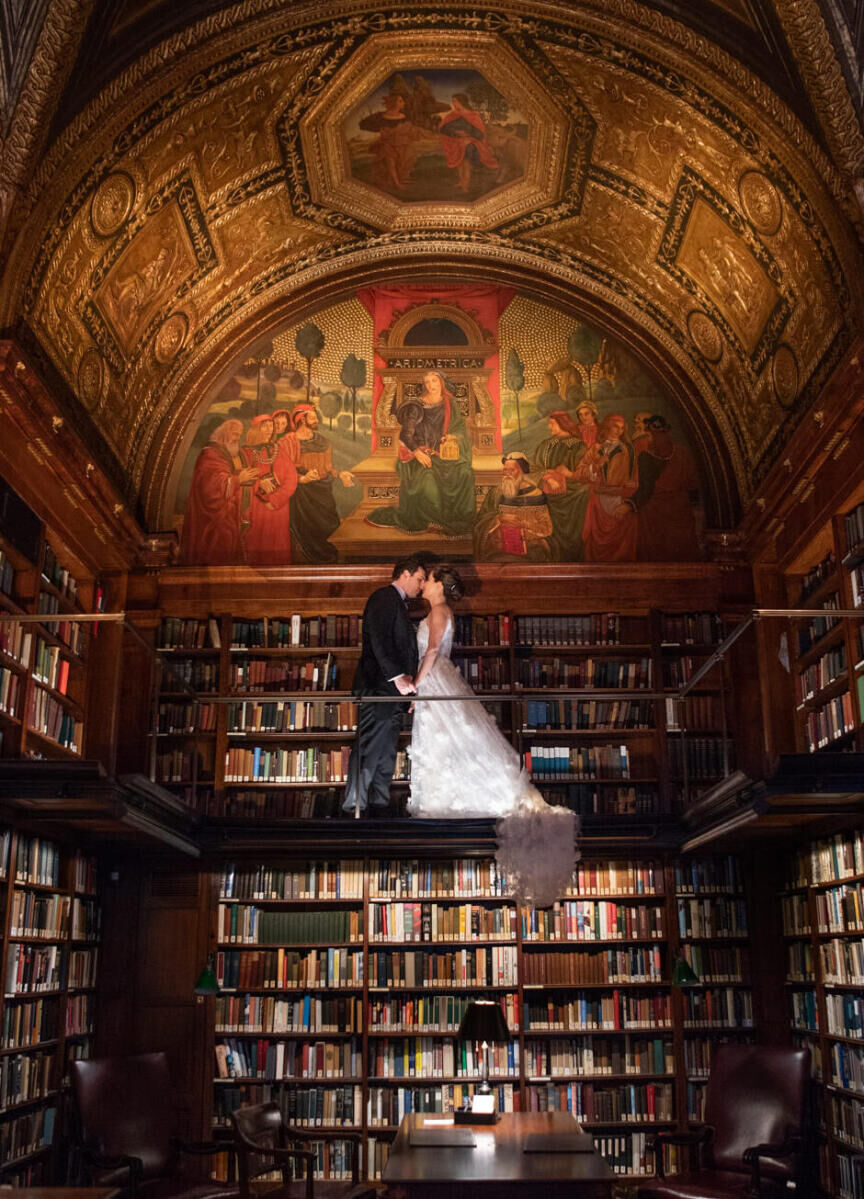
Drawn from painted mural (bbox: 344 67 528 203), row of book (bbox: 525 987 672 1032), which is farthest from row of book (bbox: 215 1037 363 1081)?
painted mural (bbox: 344 67 528 203)

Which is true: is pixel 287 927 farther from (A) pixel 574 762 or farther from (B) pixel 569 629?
(B) pixel 569 629

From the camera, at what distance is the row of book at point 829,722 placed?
8031 millimetres

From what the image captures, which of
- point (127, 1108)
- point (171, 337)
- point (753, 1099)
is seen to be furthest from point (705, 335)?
point (127, 1108)

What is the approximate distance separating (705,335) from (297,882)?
17.9ft

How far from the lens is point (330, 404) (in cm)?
1076

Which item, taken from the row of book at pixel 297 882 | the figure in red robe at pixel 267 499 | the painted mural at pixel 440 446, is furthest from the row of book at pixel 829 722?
the figure in red robe at pixel 267 499

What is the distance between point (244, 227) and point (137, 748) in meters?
4.23

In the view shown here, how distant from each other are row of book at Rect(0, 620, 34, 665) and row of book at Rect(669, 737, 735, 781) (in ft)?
15.8

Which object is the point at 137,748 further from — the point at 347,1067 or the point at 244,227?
the point at 244,227

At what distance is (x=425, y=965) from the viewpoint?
8.76 metres

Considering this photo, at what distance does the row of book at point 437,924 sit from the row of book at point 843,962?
7.04 feet

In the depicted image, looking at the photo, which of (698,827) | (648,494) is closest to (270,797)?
(698,827)

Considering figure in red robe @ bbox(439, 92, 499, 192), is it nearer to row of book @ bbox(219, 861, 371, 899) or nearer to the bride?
the bride

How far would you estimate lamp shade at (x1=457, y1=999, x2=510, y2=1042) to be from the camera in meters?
6.73
